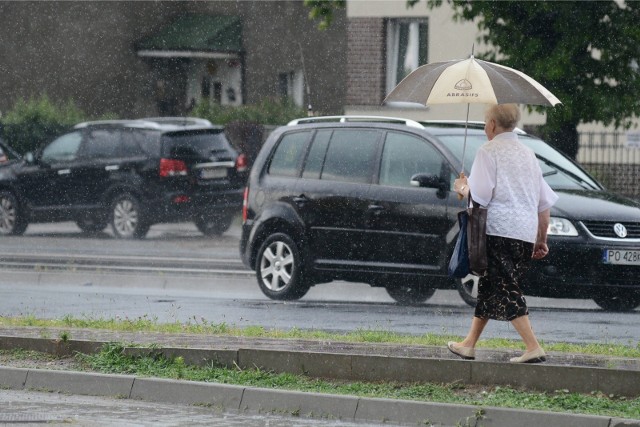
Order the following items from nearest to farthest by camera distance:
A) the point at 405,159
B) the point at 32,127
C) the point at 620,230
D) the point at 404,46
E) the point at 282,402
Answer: the point at 282,402
the point at 620,230
the point at 405,159
the point at 404,46
the point at 32,127

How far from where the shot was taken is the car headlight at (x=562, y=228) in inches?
528

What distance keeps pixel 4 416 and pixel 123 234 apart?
55.1 feet

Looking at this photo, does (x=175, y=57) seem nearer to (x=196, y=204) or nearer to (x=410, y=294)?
(x=196, y=204)

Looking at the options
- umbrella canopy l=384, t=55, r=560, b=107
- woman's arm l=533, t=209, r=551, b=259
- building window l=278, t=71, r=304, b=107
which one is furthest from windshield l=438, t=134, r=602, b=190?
building window l=278, t=71, r=304, b=107

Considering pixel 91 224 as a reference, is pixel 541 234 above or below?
above

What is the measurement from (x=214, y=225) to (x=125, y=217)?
5.04ft

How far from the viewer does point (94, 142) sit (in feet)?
83.6

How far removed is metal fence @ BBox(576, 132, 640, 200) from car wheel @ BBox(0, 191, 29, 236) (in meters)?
10.8

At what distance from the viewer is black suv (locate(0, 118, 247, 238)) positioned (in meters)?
24.5

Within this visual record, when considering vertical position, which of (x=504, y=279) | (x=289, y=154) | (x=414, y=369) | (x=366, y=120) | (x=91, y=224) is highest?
(x=504, y=279)

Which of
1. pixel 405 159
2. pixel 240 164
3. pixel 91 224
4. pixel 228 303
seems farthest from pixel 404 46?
pixel 228 303

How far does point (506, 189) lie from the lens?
9.12 meters

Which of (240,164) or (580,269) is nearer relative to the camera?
(580,269)

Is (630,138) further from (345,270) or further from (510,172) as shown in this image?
(510,172)
